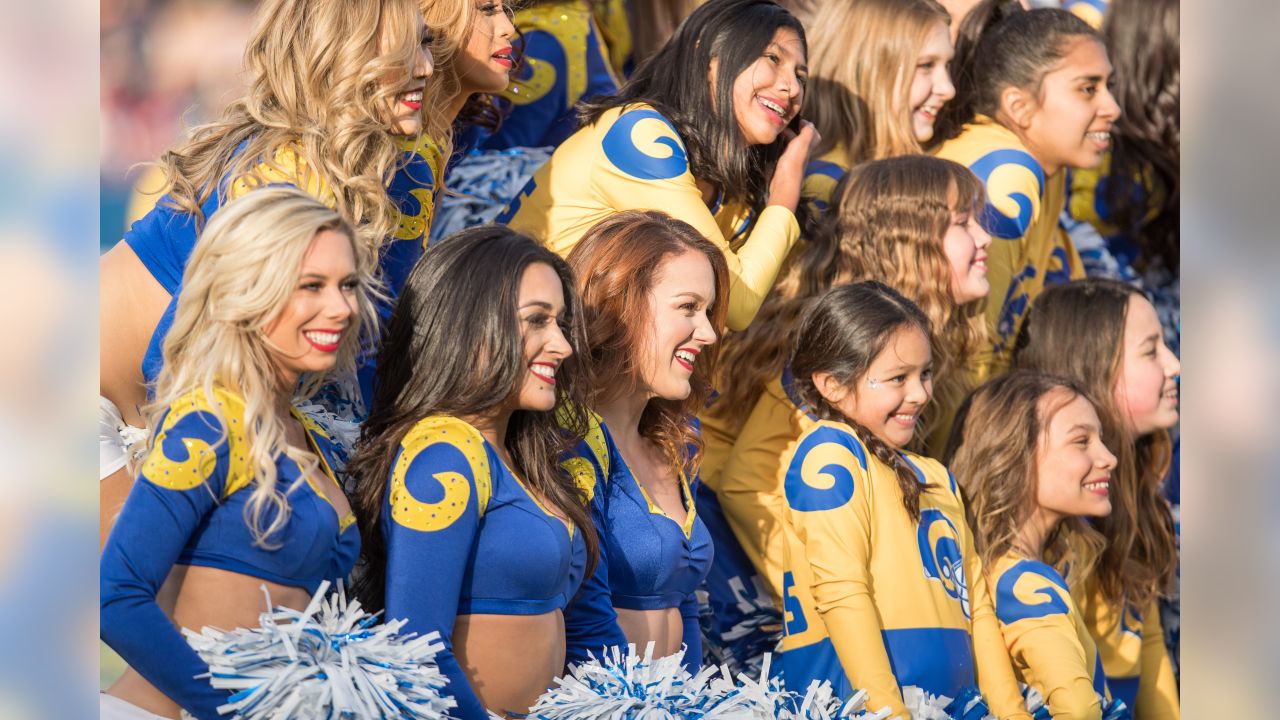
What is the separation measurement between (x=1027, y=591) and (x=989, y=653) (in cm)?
26

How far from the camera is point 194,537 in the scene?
2.44 metres

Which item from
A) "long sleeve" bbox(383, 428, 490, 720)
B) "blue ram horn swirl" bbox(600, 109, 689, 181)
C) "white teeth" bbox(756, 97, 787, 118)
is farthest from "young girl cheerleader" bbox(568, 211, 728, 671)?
"white teeth" bbox(756, 97, 787, 118)

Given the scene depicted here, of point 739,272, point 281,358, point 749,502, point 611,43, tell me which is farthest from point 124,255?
point 611,43

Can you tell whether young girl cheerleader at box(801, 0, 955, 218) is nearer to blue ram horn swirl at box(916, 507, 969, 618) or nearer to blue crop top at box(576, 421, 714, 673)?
blue ram horn swirl at box(916, 507, 969, 618)

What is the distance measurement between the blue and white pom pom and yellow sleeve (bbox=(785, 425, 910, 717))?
1174mm

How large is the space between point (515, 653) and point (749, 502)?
1167 mm

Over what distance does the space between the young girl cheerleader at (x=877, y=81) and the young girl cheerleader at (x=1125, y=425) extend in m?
0.67

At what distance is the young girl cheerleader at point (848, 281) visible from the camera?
12.7ft

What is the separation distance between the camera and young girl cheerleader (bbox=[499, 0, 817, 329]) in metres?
3.69

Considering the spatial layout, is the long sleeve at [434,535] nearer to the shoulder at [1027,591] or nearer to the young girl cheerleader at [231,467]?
the young girl cheerleader at [231,467]

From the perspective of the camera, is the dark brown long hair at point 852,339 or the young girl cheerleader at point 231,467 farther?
the dark brown long hair at point 852,339

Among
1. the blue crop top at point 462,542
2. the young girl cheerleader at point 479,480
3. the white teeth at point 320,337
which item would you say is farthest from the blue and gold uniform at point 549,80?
the white teeth at point 320,337
